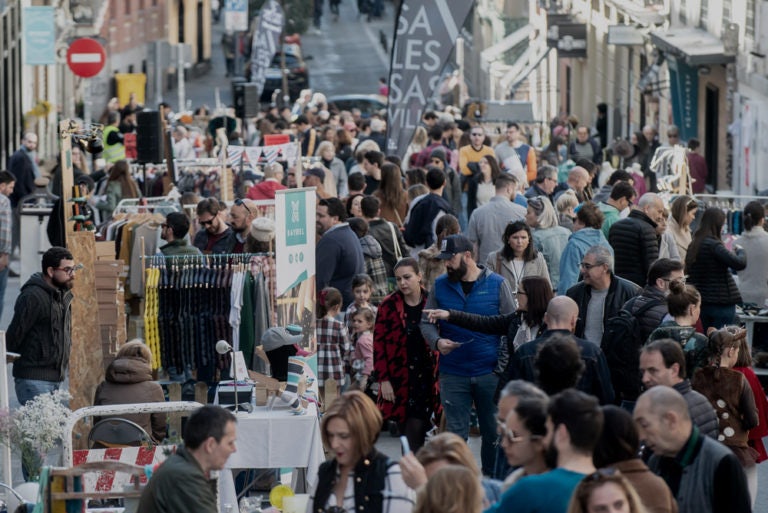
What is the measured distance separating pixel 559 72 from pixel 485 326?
4192cm

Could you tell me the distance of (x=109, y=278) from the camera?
13359mm

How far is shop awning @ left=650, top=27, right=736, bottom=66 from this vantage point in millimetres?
30172

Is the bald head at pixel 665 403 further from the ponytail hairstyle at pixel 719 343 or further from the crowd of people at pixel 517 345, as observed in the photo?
the ponytail hairstyle at pixel 719 343

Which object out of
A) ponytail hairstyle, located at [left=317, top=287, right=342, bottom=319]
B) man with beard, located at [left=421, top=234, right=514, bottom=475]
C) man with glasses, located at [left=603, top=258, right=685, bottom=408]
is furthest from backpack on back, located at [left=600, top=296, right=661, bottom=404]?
ponytail hairstyle, located at [left=317, top=287, right=342, bottom=319]

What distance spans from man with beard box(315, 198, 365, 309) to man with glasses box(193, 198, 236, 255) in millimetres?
1138

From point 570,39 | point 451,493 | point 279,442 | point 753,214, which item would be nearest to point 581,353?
point 279,442

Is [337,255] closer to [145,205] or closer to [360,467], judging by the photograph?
[145,205]

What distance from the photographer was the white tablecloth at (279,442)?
10.4 metres

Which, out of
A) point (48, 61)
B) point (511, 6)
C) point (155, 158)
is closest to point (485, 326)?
point (155, 158)

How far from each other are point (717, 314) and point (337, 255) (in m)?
3.21

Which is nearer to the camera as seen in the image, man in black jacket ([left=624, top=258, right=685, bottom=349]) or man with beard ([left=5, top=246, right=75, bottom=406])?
man in black jacket ([left=624, top=258, right=685, bottom=349])

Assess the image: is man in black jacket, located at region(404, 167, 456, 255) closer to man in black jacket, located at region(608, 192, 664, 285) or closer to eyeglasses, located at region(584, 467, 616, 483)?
man in black jacket, located at region(608, 192, 664, 285)

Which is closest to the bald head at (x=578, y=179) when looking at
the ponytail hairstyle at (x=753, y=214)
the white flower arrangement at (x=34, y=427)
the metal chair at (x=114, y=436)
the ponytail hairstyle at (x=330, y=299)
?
the ponytail hairstyle at (x=753, y=214)

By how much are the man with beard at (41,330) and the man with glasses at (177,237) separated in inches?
107
